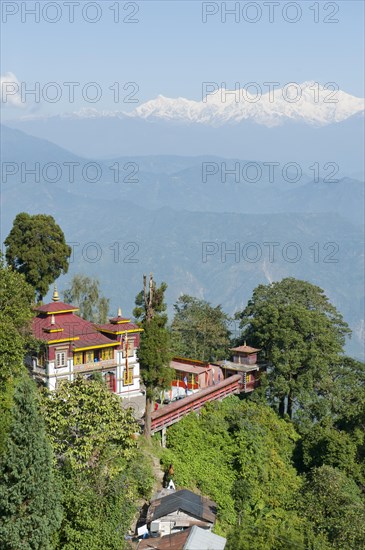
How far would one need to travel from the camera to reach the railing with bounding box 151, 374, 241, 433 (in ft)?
102

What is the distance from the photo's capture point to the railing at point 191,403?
102 feet

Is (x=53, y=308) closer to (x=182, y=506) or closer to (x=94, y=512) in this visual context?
(x=182, y=506)

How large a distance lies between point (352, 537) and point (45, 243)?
23123mm

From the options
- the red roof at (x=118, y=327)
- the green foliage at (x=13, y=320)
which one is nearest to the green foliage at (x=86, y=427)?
the green foliage at (x=13, y=320)

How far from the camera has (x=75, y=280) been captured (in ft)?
144

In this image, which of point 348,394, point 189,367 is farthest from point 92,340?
point 348,394

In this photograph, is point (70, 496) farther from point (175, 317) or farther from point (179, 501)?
point (175, 317)

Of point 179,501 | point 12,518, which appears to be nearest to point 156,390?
point 179,501

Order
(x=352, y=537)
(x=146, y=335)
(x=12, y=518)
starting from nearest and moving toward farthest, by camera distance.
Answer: (x=12, y=518), (x=352, y=537), (x=146, y=335)

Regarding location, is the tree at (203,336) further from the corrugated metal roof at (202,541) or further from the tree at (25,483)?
the tree at (25,483)

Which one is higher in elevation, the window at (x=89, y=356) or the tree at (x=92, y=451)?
the window at (x=89, y=356)

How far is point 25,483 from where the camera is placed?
65.0ft

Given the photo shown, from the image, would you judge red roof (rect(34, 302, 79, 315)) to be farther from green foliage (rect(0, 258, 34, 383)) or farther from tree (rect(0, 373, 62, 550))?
tree (rect(0, 373, 62, 550))

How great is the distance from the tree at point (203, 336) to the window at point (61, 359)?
33.7 ft
